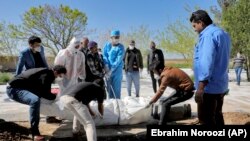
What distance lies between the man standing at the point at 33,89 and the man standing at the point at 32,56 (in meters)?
0.44

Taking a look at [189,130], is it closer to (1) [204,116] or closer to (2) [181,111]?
(1) [204,116]

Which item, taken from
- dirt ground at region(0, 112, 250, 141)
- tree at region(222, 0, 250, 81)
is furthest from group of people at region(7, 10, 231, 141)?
tree at region(222, 0, 250, 81)

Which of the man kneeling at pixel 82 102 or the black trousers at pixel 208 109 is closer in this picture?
the black trousers at pixel 208 109

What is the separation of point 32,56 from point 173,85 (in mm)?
2481

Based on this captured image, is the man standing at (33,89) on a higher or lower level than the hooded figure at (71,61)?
lower

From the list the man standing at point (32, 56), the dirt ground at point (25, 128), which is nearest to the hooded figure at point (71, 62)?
the man standing at point (32, 56)

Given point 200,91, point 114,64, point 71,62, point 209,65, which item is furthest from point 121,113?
point 209,65

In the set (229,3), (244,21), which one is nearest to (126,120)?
(244,21)

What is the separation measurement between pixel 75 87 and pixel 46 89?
68cm

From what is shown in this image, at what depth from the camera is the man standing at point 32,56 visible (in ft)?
22.1

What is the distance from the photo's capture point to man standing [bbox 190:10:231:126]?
4555 millimetres

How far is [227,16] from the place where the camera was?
2034cm

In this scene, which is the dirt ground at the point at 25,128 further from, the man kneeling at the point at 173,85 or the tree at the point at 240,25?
the tree at the point at 240,25

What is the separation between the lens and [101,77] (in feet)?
26.5
